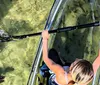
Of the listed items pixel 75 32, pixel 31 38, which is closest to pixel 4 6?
pixel 31 38

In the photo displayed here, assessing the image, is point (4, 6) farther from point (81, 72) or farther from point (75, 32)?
point (81, 72)

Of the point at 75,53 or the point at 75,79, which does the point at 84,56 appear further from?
the point at 75,79

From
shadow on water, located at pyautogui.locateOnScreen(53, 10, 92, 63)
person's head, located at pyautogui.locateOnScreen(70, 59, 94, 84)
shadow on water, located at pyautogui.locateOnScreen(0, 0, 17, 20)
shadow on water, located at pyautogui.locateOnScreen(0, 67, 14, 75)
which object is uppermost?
shadow on water, located at pyautogui.locateOnScreen(0, 0, 17, 20)

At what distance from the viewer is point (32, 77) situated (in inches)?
158

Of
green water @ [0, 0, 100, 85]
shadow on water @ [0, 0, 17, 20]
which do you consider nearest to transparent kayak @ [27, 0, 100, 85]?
green water @ [0, 0, 100, 85]

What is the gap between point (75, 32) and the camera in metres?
4.48

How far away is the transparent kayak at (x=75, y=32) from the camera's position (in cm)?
428

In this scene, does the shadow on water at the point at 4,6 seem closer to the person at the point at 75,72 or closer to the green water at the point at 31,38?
the green water at the point at 31,38

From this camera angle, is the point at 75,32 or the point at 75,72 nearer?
the point at 75,72

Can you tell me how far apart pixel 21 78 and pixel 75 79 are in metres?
1.50

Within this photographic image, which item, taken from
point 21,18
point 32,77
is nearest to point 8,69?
point 32,77

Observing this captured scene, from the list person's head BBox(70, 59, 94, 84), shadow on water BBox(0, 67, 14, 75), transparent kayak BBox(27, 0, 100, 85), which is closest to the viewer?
person's head BBox(70, 59, 94, 84)

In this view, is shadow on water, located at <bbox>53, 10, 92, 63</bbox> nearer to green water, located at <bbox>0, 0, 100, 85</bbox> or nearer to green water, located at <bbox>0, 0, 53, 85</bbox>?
green water, located at <bbox>0, 0, 100, 85</bbox>

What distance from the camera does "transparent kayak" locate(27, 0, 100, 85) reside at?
4281 mm
